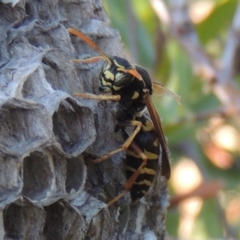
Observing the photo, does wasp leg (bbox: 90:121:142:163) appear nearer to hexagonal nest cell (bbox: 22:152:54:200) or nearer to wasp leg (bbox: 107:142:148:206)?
wasp leg (bbox: 107:142:148:206)

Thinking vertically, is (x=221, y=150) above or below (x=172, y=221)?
above

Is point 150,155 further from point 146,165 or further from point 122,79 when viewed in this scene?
point 122,79

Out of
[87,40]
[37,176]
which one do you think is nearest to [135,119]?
[87,40]

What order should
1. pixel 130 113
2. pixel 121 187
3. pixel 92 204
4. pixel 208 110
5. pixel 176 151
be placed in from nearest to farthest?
pixel 92 204
pixel 121 187
pixel 130 113
pixel 208 110
pixel 176 151

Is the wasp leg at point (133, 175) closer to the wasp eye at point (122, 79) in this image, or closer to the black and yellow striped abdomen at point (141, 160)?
the black and yellow striped abdomen at point (141, 160)

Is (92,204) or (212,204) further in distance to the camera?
(212,204)

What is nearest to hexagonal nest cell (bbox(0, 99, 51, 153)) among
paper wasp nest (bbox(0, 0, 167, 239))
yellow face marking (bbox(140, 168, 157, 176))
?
paper wasp nest (bbox(0, 0, 167, 239))

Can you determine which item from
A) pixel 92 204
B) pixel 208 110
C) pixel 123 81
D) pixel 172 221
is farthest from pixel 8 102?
pixel 172 221

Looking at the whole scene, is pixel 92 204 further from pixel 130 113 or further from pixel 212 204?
pixel 212 204
